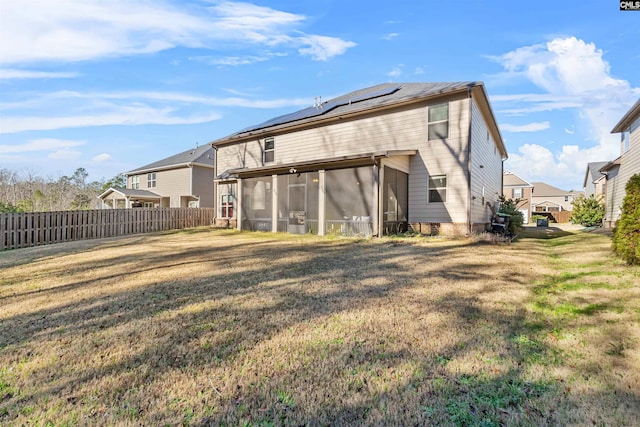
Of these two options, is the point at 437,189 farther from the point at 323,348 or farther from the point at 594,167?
the point at 594,167

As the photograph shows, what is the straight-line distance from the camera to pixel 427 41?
11.5 meters

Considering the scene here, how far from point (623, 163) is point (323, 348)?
20380 millimetres

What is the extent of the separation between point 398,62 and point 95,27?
12.6 meters

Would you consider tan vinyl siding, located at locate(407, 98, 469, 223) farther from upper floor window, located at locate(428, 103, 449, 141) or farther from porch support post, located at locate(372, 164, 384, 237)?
porch support post, located at locate(372, 164, 384, 237)

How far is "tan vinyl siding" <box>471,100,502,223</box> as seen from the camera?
1168cm

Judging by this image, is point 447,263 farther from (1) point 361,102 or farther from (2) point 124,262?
(1) point 361,102

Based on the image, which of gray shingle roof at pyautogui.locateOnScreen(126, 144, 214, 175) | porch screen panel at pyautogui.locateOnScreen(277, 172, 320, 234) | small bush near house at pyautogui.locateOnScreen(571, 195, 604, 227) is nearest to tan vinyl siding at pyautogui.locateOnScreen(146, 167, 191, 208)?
gray shingle roof at pyautogui.locateOnScreen(126, 144, 214, 175)

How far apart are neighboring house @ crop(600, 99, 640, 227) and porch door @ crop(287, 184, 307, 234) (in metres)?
12.2

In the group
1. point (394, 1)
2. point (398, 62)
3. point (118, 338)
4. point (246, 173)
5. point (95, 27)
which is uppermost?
point (398, 62)

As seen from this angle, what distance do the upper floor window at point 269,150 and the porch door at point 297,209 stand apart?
451cm

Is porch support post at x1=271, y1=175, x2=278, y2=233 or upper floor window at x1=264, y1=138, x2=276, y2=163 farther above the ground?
upper floor window at x1=264, y1=138, x2=276, y2=163

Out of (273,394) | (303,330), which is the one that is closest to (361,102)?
(303,330)

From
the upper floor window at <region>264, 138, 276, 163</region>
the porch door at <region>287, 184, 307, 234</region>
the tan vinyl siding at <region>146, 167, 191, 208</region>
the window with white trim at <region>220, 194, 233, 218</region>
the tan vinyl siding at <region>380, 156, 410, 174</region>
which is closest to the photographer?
the tan vinyl siding at <region>380, 156, 410, 174</region>

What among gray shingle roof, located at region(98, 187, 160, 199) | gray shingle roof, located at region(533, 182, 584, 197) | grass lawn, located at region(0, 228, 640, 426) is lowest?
grass lawn, located at region(0, 228, 640, 426)
